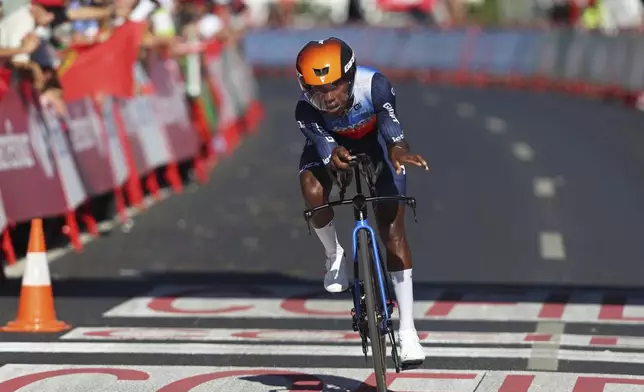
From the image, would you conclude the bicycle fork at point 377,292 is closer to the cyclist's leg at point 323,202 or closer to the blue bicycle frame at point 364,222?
the blue bicycle frame at point 364,222

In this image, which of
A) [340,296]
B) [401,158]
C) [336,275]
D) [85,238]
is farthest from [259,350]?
[85,238]

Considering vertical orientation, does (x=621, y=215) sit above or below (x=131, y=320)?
below

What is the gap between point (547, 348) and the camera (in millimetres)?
9789

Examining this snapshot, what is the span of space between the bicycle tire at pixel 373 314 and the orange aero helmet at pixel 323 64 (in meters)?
0.75

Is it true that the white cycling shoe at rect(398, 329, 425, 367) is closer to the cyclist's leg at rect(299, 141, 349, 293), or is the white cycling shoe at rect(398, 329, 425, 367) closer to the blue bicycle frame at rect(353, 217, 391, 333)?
the blue bicycle frame at rect(353, 217, 391, 333)

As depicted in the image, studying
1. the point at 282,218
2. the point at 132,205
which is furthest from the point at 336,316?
the point at 132,205

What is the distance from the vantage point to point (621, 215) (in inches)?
668

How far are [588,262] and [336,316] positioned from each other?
3423mm

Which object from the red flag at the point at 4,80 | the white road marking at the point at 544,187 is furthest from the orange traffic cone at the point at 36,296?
the white road marking at the point at 544,187

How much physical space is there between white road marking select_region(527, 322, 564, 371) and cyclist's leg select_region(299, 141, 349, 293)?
1.25m

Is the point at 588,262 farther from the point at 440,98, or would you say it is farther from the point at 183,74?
the point at 440,98

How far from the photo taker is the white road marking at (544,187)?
1881cm

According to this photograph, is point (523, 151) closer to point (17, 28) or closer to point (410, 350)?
point (17, 28)

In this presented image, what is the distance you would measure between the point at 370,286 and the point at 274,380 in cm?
118
